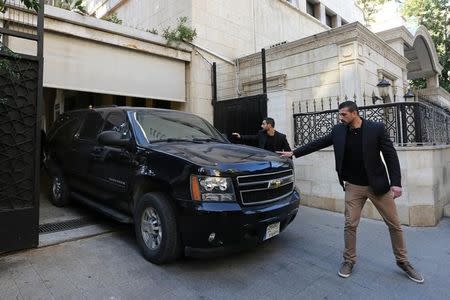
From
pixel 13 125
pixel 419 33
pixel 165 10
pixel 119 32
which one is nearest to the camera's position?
pixel 13 125

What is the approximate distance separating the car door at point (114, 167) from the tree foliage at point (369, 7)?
21.4 metres

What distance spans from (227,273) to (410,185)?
3.82 m

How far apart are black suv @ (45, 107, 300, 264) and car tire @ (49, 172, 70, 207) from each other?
0.83 meters

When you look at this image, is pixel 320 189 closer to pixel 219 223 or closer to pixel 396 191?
pixel 396 191

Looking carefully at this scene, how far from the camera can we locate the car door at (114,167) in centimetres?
436

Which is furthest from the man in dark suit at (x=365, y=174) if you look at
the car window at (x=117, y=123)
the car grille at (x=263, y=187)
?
the car window at (x=117, y=123)

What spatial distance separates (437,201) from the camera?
5.84 meters

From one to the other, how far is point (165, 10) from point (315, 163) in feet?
24.5

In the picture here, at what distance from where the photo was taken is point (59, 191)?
617cm

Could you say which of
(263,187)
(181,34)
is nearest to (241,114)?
(181,34)

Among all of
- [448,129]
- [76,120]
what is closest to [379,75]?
[448,129]

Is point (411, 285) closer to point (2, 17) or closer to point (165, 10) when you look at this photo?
point (2, 17)

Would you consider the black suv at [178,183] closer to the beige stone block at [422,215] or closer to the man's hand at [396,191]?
the man's hand at [396,191]

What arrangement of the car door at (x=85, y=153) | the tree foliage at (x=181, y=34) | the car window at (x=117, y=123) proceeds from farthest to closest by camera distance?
the tree foliage at (x=181, y=34)
the car door at (x=85, y=153)
the car window at (x=117, y=123)
